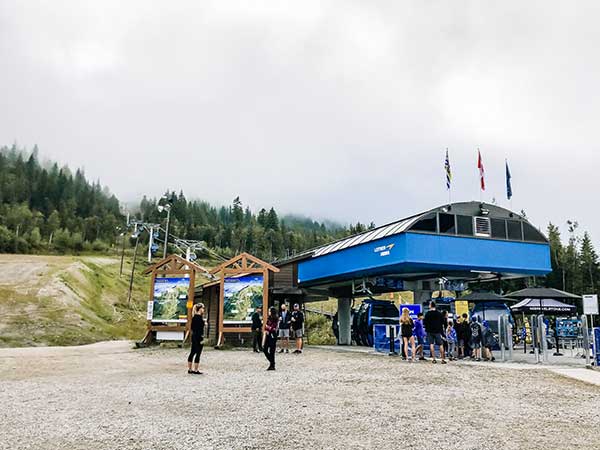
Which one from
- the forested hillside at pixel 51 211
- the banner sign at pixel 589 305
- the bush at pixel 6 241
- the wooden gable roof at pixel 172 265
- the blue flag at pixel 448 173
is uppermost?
the forested hillside at pixel 51 211

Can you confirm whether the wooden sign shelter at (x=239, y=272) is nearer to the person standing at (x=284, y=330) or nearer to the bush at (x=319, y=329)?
the person standing at (x=284, y=330)

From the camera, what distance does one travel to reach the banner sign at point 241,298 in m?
21.1

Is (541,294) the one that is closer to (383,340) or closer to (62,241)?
(383,340)

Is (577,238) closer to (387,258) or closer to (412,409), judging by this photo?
(387,258)

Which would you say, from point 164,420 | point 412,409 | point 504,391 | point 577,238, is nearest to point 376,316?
point 504,391

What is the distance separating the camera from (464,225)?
22172 mm

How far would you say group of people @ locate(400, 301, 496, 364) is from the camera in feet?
49.5

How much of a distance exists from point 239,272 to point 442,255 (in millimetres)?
8557

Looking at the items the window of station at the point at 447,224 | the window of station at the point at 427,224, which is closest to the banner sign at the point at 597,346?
the window of station at the point at 427,224

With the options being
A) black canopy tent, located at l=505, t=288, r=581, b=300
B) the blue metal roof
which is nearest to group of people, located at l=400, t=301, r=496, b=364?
black canopy tent, located at l=505, t=288, r=581, b=300

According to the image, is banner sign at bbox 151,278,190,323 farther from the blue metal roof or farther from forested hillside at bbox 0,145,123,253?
forested hillside at bbox 0,145,123,253

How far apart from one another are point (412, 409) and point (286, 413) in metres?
1.94

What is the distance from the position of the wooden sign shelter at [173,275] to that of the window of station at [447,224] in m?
10.8

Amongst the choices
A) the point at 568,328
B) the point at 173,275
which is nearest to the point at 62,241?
the point at 173,275
